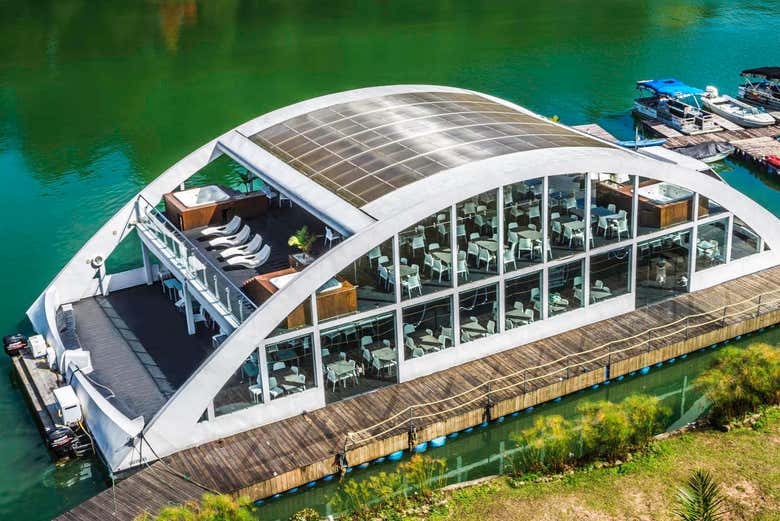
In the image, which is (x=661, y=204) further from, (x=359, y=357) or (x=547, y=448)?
(x=359, y=357)

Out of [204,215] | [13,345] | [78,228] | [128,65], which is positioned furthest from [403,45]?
[13,345]

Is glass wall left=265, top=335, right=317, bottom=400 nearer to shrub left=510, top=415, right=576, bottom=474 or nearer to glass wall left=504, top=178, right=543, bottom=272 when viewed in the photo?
shrub left=510, top=415, right=576, bottom=474

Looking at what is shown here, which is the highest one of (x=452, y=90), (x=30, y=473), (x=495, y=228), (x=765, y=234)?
(x=452, y=90)

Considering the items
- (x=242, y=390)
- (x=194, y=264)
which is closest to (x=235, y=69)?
A: (x=194, y=264)

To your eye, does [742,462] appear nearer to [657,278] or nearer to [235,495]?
[657,278]

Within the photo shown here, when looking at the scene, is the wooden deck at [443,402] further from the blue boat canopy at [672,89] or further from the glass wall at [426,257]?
the blue boat canopy at [672,89]

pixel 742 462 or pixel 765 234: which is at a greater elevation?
pixel 765 234

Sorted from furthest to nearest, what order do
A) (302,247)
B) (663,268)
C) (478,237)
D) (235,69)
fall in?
(235,69)
(663,268)
(478,237)
(302,247)

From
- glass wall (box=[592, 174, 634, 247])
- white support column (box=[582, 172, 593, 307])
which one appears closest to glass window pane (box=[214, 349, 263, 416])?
white support column (box=[582, 172, 593, 307])
